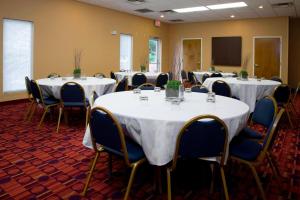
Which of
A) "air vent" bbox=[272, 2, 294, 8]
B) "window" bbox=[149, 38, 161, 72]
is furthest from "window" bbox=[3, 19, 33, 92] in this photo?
"air vent" bbox=[272, 2, 294, 8]

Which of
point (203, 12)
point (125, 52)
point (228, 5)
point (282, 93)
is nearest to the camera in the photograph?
point (282, 93)

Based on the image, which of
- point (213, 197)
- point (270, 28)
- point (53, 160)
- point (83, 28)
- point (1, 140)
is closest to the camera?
point (213, 197)

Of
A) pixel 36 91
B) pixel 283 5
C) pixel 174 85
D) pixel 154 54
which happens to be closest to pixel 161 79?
pixel 36 91

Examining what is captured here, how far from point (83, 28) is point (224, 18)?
5713 mm

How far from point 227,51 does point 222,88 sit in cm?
703

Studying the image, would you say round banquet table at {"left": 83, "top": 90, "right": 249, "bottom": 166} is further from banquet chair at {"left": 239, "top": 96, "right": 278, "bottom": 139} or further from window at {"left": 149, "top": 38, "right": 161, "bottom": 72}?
window at {"left": 149, "top": 38, "right": 161, "bottom": 72}

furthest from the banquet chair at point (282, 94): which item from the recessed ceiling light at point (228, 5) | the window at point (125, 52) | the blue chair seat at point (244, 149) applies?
the window at point (125, 52)

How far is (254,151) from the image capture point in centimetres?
229

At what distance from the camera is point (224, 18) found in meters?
11.1

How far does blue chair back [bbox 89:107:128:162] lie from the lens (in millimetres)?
2047

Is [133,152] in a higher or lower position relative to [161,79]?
lower

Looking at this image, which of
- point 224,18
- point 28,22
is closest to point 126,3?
point 28,22

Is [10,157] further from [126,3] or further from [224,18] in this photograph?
[224,18]

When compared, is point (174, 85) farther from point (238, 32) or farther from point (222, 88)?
point (238, 32)
